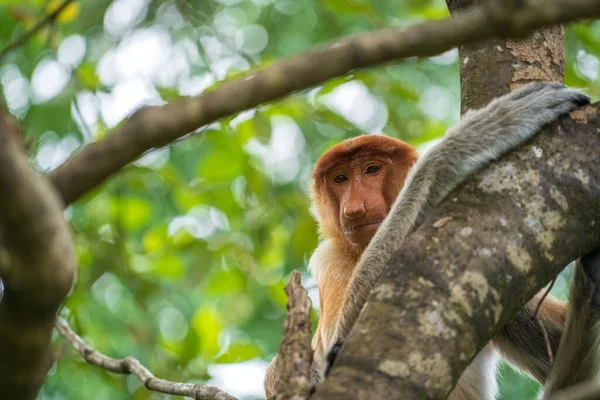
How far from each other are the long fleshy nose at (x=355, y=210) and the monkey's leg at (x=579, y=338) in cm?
119

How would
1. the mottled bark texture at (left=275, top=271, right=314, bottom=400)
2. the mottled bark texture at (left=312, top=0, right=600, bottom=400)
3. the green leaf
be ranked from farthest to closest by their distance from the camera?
the green leaf < the mottled bark texture at (left=275, top=271, right=314, bottom=400) < the mottled bark texture at (left=312, top=0, right=600, bottom=400)

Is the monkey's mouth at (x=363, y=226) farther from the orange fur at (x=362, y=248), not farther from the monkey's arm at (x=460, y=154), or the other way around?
the monkey's arm at (x=460, y=154)

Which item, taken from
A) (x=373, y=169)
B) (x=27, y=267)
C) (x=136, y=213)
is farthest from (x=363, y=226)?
(x=136, y=213)

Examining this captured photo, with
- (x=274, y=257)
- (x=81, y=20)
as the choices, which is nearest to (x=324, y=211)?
(x=274, y=257)

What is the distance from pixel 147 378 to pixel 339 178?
1807mm

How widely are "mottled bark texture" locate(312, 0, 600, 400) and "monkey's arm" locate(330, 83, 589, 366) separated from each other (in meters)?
0.15

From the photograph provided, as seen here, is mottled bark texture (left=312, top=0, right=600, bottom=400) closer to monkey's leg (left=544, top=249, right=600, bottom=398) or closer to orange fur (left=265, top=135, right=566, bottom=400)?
monkey's leg (left=544, top=249, right=600, bottom=398)

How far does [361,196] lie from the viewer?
13.8 feet

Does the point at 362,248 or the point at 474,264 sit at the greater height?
the point at 474,264

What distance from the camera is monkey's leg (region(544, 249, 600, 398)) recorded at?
321 cm

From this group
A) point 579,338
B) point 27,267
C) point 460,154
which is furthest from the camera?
point 579,338

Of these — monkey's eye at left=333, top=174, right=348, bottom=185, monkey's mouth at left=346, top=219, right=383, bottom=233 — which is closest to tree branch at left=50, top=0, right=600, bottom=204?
monkey's mouth at left=346, top=219, right=383, bottom=233

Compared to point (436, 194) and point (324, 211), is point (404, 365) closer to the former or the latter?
point (436, 194)

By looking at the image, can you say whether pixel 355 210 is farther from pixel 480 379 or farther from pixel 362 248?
pixel 480 379
